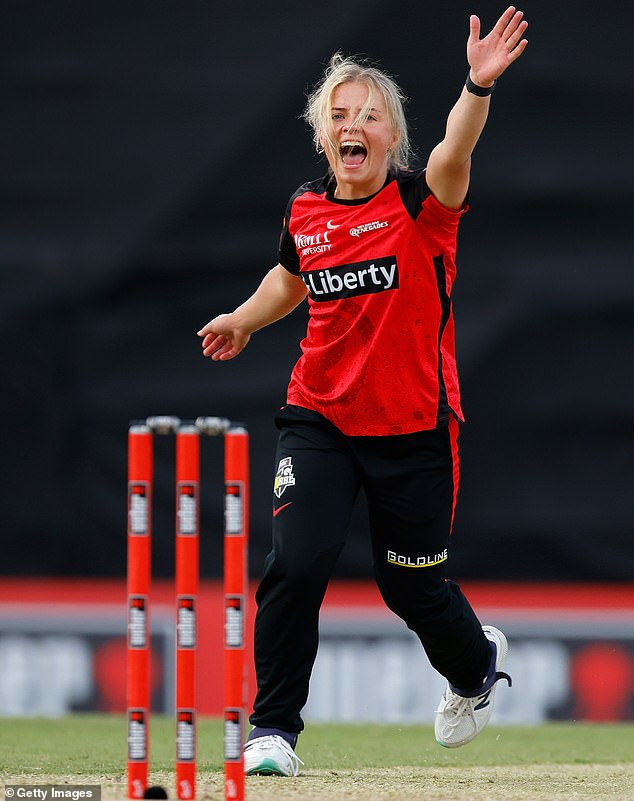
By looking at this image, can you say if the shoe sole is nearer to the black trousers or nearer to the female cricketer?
the female cricketer

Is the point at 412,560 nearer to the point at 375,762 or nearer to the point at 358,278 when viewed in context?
the point at 358,278

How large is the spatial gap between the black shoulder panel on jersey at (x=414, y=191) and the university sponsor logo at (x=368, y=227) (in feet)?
0.23

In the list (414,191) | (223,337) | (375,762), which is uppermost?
(414,191)

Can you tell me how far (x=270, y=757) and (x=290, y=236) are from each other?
1.34 meters

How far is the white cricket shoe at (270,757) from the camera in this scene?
3.35 m

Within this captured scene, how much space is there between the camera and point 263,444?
6379mm

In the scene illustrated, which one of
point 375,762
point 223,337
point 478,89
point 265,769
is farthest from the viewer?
point 375,762

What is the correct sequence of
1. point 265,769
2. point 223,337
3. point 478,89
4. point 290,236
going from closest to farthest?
point 478,89 < point 265,769 < point 290,236 < point 223,337

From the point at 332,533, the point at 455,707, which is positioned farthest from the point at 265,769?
the point at 455,707

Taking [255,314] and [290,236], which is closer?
[290,236]

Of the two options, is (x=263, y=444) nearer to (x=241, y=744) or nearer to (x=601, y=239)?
(x=601, y=239)

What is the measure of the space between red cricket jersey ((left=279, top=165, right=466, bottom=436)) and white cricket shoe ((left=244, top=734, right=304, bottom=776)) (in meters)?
0.79

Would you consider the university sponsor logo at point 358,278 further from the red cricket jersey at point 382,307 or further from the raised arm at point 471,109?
the raised arm at point 471,109

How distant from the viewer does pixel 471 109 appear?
3.20 meters
